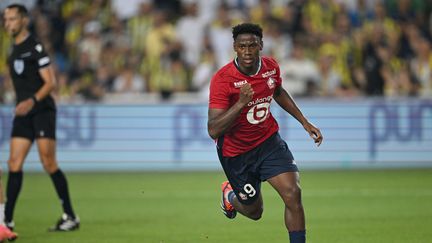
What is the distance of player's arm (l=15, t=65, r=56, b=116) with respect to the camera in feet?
37.8

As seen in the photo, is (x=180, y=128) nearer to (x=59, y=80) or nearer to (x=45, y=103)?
(x=59, y=80)

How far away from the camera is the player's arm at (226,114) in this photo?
855 cm

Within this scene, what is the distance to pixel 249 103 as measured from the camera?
912cm

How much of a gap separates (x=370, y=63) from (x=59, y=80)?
21.1ft

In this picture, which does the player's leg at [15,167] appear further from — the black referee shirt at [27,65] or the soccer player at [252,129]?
the soccer player at [252,129]

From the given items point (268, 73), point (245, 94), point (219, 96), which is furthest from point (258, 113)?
point (245, 94)

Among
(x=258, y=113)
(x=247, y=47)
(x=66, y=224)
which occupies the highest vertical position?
(x=247, y=47)

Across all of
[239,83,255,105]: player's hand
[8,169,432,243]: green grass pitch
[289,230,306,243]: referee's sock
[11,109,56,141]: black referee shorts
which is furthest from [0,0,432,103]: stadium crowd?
[239,83,255,105]: player's hand

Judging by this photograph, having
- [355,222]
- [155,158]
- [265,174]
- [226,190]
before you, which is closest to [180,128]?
[155,158]

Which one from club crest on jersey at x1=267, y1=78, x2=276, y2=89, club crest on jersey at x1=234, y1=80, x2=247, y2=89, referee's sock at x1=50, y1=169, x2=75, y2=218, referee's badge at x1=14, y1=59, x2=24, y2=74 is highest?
club crest on jersey at x1=234, y1=80, x2=247, y2=89

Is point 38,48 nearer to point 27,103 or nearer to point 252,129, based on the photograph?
point 27,103

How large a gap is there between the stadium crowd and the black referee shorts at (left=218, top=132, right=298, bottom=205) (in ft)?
34.4

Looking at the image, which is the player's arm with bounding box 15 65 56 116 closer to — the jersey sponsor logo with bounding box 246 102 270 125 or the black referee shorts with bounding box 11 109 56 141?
the black referee shorts with bounding box 11 109 56 141

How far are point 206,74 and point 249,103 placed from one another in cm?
1148
